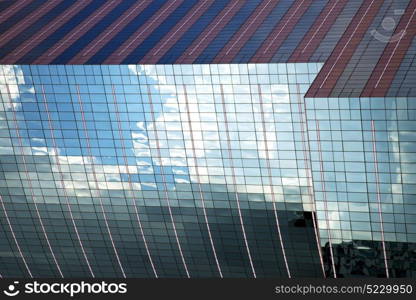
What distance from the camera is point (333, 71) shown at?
346 ft

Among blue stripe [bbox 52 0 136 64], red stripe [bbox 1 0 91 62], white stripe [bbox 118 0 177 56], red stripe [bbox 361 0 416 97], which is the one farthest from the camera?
red stripe [bbox 1 0 91 62]

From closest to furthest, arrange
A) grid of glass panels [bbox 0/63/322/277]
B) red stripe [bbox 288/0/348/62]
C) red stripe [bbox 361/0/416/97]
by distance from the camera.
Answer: red stripe [bbox 361/0/416/97] → red stripe [bbox 288/0/348/62] → grid of glass panels [bbox 0/63/322/277]

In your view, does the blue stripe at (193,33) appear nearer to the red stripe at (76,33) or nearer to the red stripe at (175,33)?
the red stripe at (175,33)

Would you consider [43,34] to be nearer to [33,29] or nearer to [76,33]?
[33,29]

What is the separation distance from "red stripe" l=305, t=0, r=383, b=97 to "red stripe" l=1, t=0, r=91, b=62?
108 feet

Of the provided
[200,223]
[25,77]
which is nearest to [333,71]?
[200,223]

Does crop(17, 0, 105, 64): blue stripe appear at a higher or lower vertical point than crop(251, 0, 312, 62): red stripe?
higher

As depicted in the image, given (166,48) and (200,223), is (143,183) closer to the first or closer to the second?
(200,223)

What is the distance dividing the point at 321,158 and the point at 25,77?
3454 cm

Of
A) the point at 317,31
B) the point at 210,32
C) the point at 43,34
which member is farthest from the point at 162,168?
the point at 317,31

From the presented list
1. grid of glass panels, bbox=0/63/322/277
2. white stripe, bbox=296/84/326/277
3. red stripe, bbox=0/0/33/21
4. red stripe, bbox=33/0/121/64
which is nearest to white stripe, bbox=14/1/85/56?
red stripe, bbox=33/0/121/64

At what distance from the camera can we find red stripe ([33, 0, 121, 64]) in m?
117

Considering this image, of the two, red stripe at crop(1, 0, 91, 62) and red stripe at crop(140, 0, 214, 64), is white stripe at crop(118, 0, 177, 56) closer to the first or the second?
red stripe at crop(140, 0, 214, 64)

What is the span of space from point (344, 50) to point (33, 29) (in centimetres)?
3702
